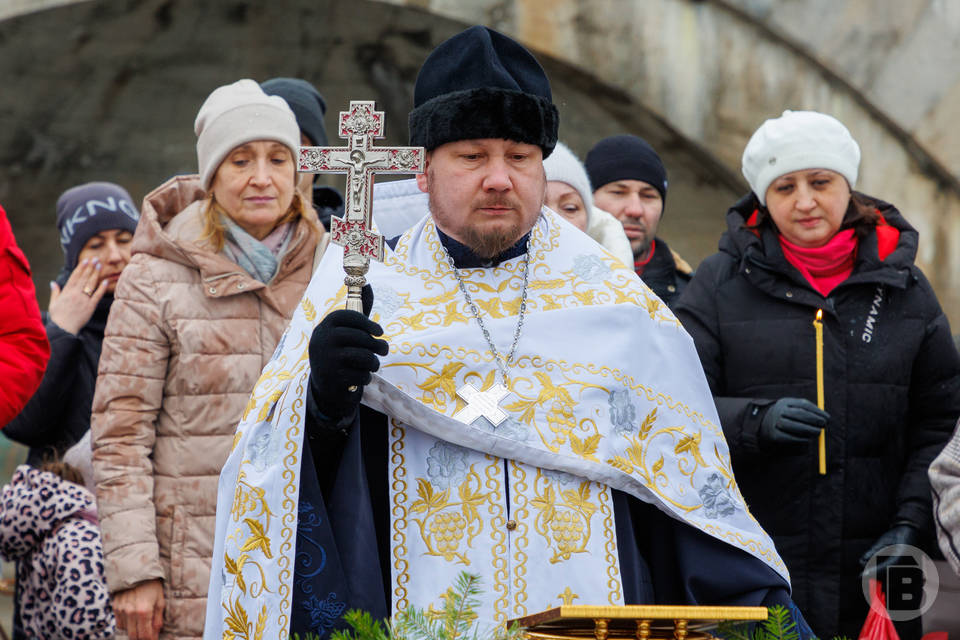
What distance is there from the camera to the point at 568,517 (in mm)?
3283

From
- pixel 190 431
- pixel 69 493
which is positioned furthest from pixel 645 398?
pixel 69 493

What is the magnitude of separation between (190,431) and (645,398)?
1.72 metres

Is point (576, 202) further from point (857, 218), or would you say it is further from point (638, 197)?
point (857, 218)

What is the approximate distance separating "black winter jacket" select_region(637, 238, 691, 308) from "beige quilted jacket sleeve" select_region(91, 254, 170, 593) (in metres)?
1.89

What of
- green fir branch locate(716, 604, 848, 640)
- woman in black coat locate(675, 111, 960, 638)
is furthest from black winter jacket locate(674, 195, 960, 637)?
green fir branch locate(716, 604, 848, 640)

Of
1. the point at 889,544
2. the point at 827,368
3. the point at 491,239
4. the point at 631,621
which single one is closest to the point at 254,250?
the point at 491,239

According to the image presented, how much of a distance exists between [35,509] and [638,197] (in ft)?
8.24

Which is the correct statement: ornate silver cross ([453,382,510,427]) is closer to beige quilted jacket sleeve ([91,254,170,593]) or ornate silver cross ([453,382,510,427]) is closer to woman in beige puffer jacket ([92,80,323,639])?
woman in beige puffer jacket ([92,80,323,639])

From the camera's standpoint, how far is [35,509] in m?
4.94

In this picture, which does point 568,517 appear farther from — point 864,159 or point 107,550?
point 864,159

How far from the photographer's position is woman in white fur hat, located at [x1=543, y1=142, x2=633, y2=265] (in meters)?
5.19

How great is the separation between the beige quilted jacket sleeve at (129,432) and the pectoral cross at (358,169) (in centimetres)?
143

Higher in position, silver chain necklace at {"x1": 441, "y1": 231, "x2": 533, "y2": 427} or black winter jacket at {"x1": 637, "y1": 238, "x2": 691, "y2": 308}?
black winter jacket at {"x1": 637, "y1": 238, "x2": 691, "y2": 308}

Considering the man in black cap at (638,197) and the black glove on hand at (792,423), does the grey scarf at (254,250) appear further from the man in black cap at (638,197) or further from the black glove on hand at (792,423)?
the black glove on hand at (792,423)
